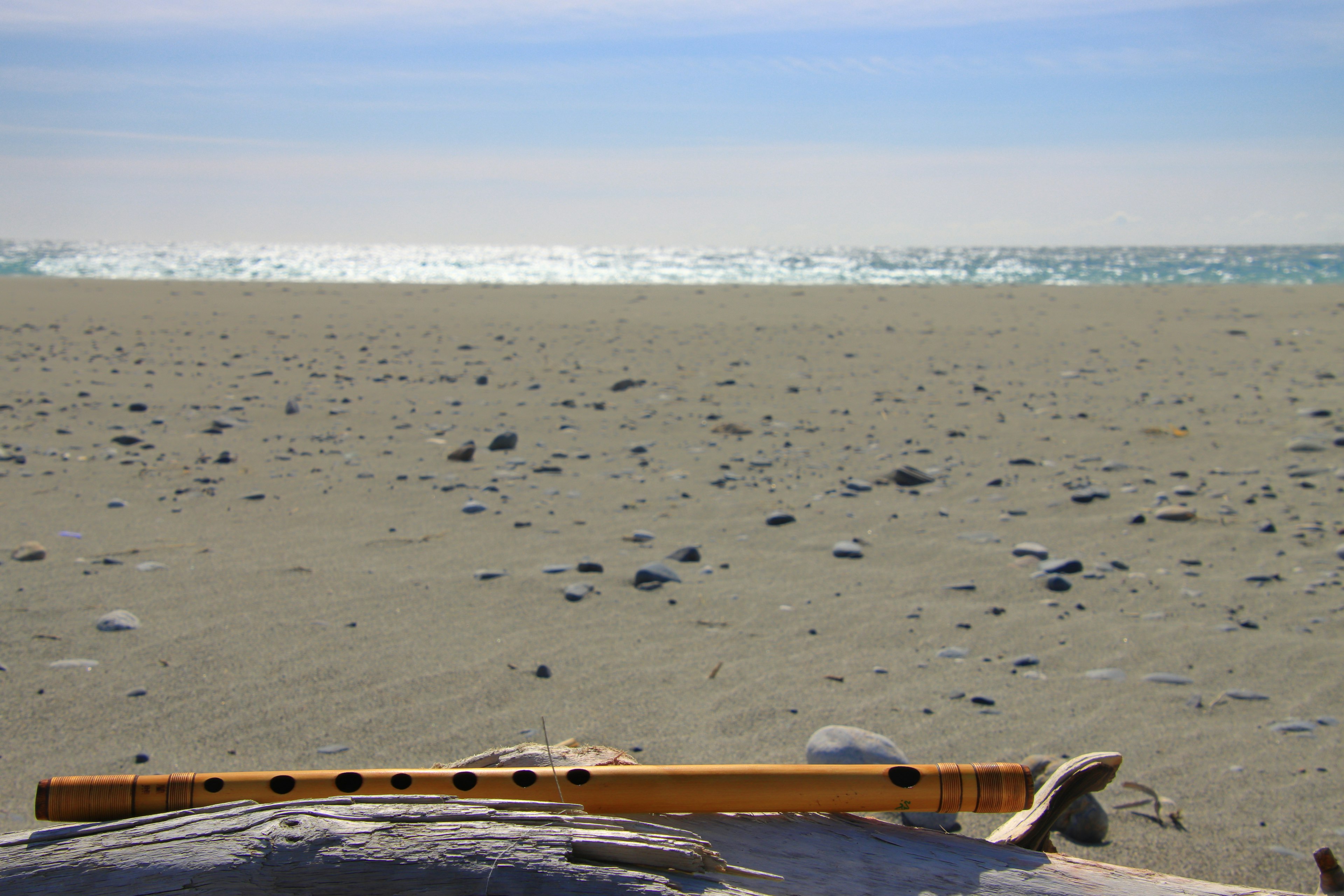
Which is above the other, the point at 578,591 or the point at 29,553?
the point at 29,553

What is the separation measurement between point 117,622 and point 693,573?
2.68 meters

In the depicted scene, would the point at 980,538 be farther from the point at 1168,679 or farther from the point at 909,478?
the point at 1168,679

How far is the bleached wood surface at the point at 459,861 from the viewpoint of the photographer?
1404mm

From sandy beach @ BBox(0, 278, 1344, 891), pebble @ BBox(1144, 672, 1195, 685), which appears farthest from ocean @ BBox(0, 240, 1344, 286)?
pebble @ BBox(1144, 672, 1195, 685)

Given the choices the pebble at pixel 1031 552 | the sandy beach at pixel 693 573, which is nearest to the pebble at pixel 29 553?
the sandy beach at pixel 693 573

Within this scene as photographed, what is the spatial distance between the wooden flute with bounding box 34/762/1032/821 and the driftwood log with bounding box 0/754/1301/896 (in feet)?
0.21

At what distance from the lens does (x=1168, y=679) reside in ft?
11.8

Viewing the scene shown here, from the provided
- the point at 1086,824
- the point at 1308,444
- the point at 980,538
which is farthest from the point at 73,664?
the point at 1308,444

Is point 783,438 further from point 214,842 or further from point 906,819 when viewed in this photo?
point 214,842

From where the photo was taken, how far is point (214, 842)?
1453 millimetres

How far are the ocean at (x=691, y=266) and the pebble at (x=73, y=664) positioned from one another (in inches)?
968

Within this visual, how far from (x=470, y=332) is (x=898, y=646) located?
1172 cm

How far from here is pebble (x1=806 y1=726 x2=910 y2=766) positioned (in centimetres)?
283

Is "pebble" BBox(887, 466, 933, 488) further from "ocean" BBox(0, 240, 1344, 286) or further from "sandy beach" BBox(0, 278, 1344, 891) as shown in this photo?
"ocean" BBox(0, 240, 1344, 286)
